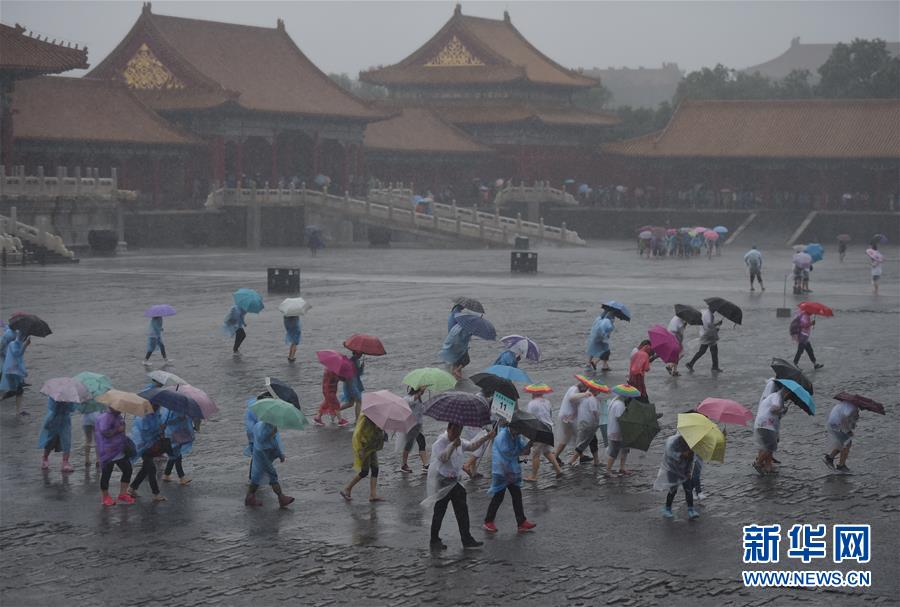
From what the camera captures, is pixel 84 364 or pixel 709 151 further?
pixel 709 151

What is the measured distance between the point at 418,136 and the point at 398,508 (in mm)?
60589

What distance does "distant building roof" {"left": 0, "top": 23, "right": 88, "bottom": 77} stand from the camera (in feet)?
159

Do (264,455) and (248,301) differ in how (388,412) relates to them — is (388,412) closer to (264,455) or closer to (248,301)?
(264,455)

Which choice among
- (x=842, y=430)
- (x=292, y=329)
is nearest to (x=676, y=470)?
(x=842, y=430)

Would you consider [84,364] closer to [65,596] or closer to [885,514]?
[65,596]

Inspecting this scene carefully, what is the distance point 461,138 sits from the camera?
74750 millimetres

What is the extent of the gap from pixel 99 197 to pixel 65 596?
40.3m

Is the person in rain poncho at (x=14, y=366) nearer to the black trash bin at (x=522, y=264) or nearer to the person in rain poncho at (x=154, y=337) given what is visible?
the person in rain poncho at (x=154, y=337)

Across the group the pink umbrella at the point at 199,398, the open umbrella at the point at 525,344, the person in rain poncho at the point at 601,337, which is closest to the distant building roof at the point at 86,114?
the person in rain poncho at the point at 601,337

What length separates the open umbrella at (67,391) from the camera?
14.5 meters

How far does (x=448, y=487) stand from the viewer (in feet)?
40.6

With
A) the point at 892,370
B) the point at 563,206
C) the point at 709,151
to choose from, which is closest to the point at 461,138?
the point at 563,206

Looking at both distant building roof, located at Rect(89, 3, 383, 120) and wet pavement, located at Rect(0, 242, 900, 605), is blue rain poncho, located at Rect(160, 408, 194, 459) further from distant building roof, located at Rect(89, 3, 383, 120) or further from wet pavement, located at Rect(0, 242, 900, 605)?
distant building roof, located at Rect(89, 3, 383, 120)

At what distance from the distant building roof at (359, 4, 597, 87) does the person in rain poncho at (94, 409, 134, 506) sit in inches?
2527
